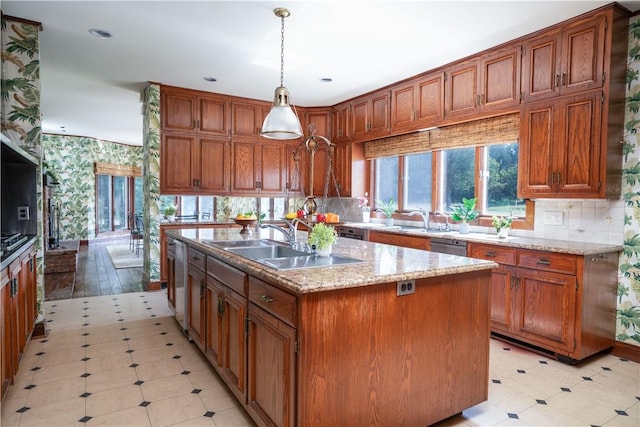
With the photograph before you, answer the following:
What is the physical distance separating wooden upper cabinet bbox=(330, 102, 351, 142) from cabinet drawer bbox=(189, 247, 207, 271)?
3349 millimetres

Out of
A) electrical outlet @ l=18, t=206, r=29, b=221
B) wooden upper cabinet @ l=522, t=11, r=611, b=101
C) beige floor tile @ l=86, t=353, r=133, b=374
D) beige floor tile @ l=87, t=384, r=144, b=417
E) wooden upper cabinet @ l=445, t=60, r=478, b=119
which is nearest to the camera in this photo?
beige floor tile @ l=87, t=384, r=144, b=417

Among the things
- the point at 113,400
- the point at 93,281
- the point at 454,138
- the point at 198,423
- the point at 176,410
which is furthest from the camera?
the point at 93,281

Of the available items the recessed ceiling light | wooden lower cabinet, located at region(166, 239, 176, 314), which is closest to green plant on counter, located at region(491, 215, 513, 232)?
wooden lower cabinet, located at region(166, 239, 176, 314)

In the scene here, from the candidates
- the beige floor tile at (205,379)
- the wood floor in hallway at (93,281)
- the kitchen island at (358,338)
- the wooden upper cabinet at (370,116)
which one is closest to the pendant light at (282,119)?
the kitchen island at (358,338)

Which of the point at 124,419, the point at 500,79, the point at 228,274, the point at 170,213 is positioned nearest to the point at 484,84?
the point at 500,79

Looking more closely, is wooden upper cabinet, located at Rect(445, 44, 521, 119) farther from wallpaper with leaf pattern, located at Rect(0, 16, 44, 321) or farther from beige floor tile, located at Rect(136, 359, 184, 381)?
wallpaper with leaf pattern, located at Rect(0, 16, 44, 321)

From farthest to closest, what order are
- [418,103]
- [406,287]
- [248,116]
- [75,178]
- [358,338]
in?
1. [75,178]
2. [248,116]
3. [418,103]
4. [406,287]
5. [358,338]

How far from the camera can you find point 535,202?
3.59 m

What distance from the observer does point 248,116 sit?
5723 mm

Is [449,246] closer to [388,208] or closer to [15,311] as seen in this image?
[388,208]

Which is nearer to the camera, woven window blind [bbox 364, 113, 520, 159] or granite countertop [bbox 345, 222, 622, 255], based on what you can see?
granite countertop [bbox 345, 222, 622, 255]

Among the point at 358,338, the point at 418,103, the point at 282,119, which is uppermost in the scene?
the point at 418,103

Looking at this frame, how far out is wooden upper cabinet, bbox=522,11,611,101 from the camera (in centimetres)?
291

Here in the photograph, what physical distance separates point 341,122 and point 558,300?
3879mm
